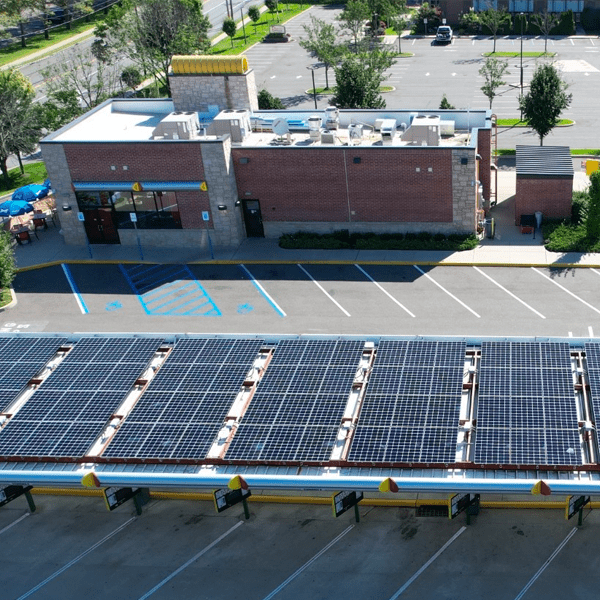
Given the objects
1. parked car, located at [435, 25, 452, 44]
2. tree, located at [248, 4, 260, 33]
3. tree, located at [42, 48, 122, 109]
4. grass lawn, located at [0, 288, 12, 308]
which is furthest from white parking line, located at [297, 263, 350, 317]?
tree, located at [248, 4, 260, 33]

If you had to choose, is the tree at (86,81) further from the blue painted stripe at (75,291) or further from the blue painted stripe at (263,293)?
the blue painted stripe at (263,293)

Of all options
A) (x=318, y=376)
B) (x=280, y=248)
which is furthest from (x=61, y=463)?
(x=280, y=248)

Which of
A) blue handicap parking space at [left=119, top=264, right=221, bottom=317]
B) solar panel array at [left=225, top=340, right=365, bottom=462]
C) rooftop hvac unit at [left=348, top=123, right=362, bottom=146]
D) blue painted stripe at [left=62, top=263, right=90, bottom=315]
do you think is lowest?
blue handicap parking space at [left=119, top=264, right=221, bottom=317]

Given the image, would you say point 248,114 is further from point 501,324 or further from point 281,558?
point 281,558

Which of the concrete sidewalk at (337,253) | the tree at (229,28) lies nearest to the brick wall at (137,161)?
the concrete sidewalk at (337,253)

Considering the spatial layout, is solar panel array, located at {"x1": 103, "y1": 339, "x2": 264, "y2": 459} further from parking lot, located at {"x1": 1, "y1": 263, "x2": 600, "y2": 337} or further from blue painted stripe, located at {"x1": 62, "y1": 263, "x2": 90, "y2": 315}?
blue painted stripe, located at {"x1": 62, "y1": 263, "x2": 90, "y2": 315}

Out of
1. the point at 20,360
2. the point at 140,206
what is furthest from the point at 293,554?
the point at 140,206
